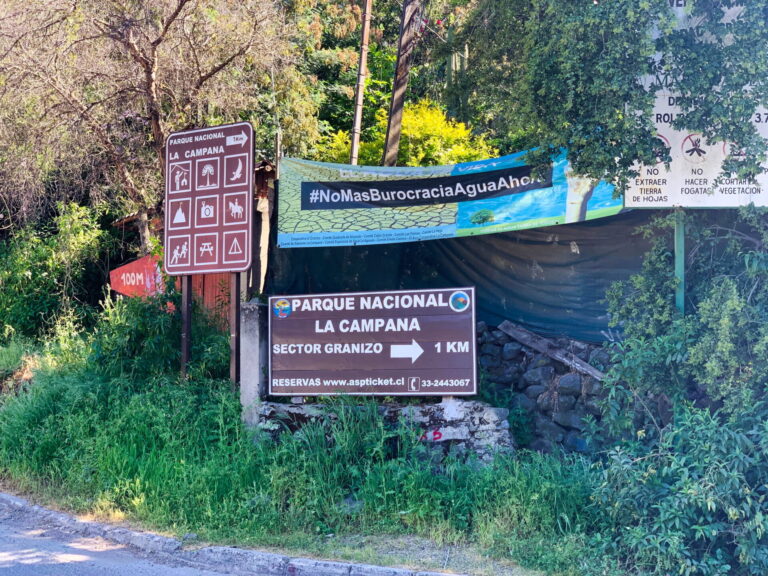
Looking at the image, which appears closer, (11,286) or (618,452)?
(618,452)

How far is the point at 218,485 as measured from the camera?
7.82 meters

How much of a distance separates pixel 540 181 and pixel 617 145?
211 cm

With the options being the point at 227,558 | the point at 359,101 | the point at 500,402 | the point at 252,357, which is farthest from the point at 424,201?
the point at 227,558

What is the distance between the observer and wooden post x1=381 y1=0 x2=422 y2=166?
492 inches

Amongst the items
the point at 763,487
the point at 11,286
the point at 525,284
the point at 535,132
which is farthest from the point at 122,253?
the point at 763,487

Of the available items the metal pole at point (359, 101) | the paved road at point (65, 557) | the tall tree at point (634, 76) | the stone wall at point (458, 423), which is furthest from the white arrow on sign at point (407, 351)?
the metal pole at point (359, 101)

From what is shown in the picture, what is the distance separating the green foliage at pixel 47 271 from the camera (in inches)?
638

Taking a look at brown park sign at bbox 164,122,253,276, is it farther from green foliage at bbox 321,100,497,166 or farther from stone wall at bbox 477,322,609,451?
green foliage at bbox 321,100,497,166

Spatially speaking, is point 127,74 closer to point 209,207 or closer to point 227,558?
point 209,207

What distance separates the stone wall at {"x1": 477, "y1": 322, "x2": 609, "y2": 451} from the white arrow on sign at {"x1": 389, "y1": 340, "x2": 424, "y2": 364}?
1.08 metres

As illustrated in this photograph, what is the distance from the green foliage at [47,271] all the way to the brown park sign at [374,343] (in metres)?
8.84

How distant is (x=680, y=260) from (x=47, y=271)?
13661mm

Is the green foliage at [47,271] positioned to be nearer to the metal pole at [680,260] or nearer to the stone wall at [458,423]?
the stone wall at [458,423]

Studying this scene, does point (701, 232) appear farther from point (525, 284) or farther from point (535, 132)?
point (525, 284)
